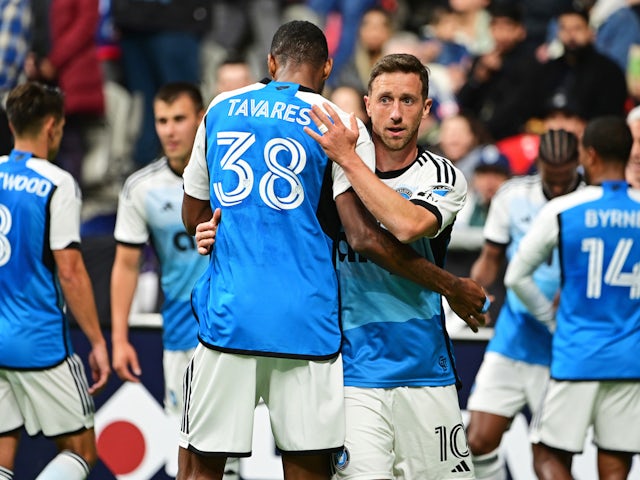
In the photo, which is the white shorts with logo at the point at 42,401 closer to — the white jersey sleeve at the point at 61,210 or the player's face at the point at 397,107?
the white jersey sleeve at the point at 61,210

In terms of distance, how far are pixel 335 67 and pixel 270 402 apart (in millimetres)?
8390

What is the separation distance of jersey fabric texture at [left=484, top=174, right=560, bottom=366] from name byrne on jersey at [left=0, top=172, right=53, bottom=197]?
2.61m

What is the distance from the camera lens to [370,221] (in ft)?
15.8

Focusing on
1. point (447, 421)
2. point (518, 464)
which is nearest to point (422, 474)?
point (447, 421)

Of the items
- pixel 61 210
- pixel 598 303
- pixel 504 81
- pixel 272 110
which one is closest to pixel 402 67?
pixel 272 110

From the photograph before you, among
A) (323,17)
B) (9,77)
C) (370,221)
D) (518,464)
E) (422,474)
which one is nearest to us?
(370,221)

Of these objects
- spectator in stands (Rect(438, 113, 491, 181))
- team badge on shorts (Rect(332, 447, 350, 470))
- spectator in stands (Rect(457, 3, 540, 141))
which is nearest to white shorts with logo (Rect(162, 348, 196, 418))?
team badge on shorts (Rect(332, 447, 350, 470))

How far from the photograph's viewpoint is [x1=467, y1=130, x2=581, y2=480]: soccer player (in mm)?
7082

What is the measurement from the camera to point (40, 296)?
6.19m

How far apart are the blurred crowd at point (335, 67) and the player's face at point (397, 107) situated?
4.22 metres

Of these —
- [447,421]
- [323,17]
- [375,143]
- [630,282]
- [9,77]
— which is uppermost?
[323,17]

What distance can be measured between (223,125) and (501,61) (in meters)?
7.52

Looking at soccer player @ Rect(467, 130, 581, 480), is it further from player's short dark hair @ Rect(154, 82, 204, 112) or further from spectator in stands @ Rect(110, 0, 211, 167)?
spectator in stands @ Rect(110, 0, 211, 167)

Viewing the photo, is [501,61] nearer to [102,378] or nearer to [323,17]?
[323,17]
